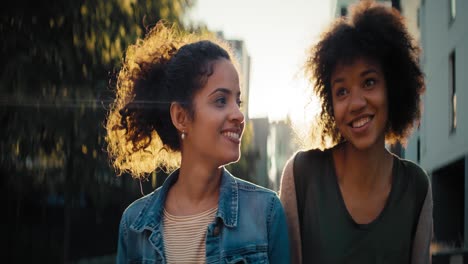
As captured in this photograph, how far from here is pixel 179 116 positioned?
10.6 ft

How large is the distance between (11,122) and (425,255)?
277 inches

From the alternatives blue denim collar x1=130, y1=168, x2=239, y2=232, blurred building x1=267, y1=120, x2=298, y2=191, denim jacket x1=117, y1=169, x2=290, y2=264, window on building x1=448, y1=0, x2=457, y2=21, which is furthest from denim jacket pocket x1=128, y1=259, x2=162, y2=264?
blurred building x1=267, y1=120, x2=298, y2=191

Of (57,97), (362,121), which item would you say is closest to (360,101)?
(362,121)

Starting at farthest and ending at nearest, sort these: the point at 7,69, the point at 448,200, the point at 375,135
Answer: the point at 448,200, the point at 7,69, the point at 375,135

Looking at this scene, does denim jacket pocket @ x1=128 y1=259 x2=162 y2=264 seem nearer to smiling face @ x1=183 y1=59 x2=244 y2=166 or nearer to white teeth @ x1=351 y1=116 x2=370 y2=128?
smiling face @ x1=183 y1=59 x2=244 y2=166

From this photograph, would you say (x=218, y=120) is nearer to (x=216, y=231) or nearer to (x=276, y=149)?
(x=216, y=231)

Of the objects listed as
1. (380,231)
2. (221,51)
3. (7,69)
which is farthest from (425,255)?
(7,69)

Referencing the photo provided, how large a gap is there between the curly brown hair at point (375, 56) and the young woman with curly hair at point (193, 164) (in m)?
0.53

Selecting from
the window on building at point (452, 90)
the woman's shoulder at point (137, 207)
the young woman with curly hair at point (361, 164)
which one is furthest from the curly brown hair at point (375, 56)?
the window on building at point (452, 90)

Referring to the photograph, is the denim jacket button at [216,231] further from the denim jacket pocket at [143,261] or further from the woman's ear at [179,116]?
the woman's ear at [179,116]

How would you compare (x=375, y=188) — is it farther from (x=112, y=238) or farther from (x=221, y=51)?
(x=112, y=238)

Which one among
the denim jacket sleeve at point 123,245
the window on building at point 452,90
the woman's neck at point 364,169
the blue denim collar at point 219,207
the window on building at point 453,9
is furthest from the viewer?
the window on building at point 452,90

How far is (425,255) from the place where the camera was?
10.5 ft

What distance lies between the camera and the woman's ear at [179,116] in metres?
3.20
